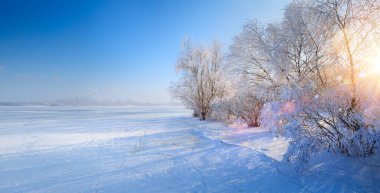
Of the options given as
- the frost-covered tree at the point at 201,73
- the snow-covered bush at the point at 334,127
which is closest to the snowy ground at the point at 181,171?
the snow-covered bush at the point at 334,127

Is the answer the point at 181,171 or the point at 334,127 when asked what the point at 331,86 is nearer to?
the point at 334,127

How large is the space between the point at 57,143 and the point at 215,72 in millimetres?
20171

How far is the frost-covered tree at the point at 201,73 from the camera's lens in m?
29.8

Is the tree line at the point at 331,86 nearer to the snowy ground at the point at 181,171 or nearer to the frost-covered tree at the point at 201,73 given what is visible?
the snowy ground at the point at 181,171

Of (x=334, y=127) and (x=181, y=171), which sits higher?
(x=334, y=127)

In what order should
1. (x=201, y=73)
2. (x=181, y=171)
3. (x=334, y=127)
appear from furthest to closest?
(x=201, y=73) < (x=181, y=171) < (x=334, y=127)

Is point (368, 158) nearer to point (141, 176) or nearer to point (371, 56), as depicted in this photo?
point (371, 56)

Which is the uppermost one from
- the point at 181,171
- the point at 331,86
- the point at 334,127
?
the point at 331,86

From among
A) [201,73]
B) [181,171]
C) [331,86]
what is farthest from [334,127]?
[201,73]

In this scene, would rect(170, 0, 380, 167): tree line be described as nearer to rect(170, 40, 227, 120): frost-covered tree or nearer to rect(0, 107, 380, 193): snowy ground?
rect(0, 107, 380, 193): snowy ground

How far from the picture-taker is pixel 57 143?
13.2 meters

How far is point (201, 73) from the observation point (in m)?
30.3

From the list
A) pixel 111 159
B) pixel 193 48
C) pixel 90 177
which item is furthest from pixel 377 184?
pixel 193 48


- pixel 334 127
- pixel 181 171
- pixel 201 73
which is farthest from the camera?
pixel 201 73
